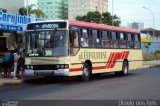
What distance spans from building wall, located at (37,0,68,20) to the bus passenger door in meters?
65.1

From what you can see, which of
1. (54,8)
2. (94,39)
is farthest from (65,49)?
(54,8)

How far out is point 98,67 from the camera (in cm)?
2336

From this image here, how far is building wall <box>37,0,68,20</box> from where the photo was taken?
9052cm

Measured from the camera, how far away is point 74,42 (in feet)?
68.5

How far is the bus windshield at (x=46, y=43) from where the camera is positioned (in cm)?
2030

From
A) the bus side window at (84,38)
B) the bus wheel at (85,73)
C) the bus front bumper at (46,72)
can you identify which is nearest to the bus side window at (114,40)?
the bus side window at (84,38)

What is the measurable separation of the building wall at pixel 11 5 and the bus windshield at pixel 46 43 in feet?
71.1

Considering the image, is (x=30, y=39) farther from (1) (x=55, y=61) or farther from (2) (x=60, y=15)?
(2) (x=60, y=15)

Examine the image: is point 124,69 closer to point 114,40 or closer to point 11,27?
point 114,40

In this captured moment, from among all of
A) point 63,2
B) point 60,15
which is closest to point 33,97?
point 60,15

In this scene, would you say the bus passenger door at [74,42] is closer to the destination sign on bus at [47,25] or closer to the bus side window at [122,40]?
the destination sign on bus at [47,25]

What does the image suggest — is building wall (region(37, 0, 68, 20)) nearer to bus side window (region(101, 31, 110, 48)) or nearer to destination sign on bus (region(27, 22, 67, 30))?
bus side window (region(101, 31, 110, 48))

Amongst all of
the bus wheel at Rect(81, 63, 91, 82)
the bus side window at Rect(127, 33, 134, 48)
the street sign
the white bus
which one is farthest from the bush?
the bus wheel at Rect(81, 63, 91, 82)

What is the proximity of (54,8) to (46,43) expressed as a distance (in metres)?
71.3
